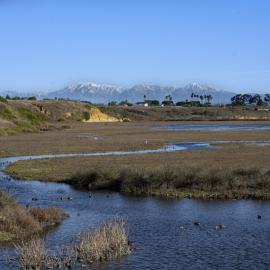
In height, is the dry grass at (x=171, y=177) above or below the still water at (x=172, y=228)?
above

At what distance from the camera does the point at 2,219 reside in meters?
29.0

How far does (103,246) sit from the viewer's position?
23859 millimetres

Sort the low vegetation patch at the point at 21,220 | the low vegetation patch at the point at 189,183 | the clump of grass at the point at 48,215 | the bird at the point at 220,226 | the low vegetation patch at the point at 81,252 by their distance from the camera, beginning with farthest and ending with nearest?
the low vegetation patch at the point at 189,183, the clump of grass at the point at 48,215, the bird at the point at 220,226, the low vegetation patch at the point at 21,220, the low vegetation patch at the point at 81,252

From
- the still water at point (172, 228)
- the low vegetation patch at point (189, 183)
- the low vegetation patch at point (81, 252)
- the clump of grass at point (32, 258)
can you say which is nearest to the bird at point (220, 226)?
the still water at point (172, 228)

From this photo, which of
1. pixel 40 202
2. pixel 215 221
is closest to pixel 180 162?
pixel 40 202

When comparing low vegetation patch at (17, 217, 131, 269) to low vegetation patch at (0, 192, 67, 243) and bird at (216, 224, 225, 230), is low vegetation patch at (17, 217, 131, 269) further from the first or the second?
bird at (216, 224, 225, 230)

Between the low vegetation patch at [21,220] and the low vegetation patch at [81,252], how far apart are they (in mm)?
3900

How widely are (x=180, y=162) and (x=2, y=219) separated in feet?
95.1

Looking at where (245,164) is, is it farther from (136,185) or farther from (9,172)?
(9,172)

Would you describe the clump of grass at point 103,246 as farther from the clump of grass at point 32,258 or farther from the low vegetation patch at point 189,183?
the low vegetation patch at point 189,183

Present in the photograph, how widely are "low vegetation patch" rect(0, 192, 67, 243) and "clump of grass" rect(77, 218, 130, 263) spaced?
4.45 metres

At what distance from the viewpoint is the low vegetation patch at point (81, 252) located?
22.5m

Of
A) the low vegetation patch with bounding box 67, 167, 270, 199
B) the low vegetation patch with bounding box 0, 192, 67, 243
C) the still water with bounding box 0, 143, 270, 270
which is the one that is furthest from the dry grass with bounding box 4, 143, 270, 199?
the low vegetation patch with bounding box 0, 192, 67, 243

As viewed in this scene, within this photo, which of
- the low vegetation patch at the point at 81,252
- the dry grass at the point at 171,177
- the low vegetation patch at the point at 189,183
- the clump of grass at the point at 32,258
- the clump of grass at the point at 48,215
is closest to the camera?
the clump of grass at the point at 32,258
